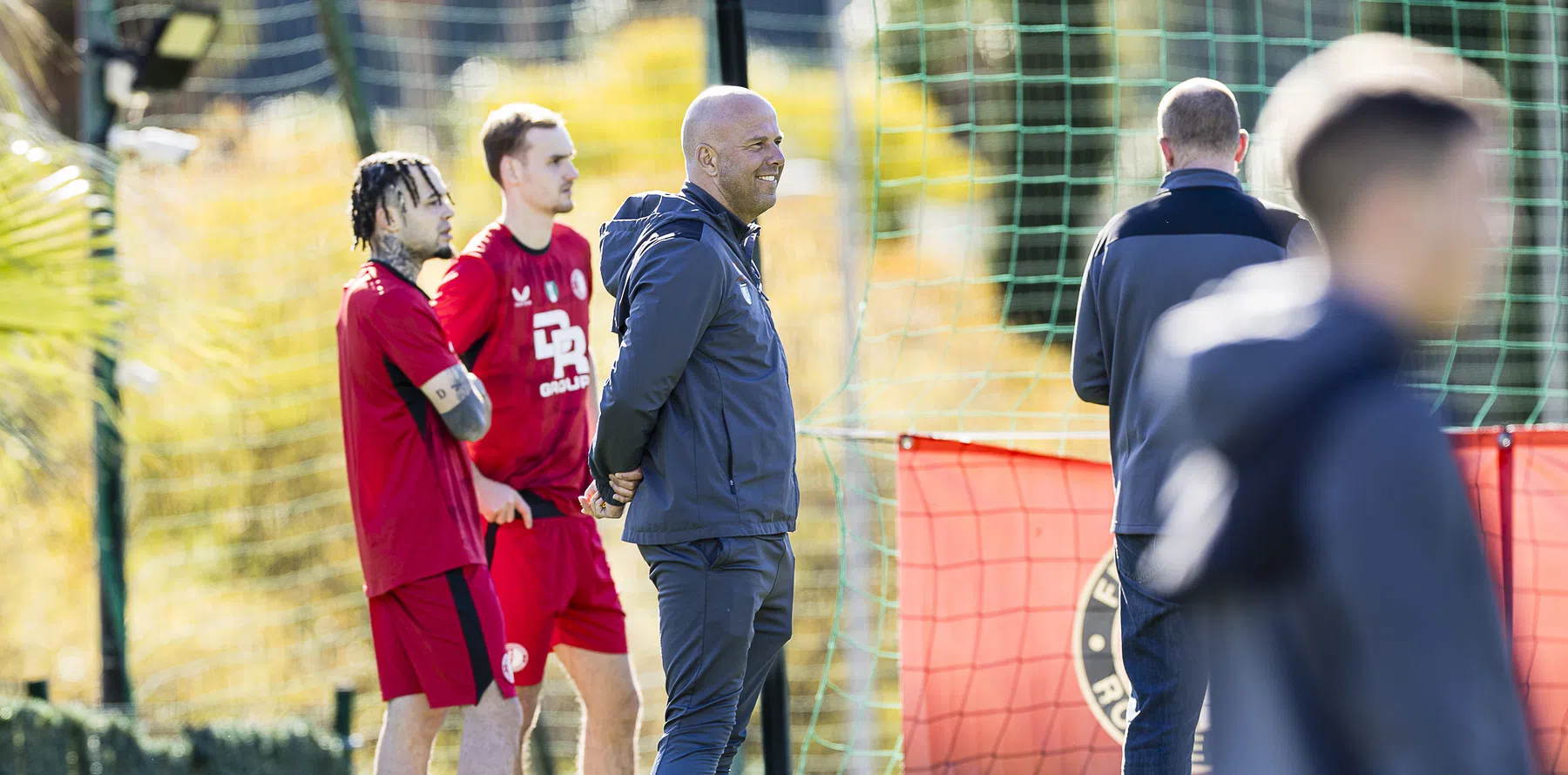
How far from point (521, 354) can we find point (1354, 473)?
282 centimetres

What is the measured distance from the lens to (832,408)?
8453mm

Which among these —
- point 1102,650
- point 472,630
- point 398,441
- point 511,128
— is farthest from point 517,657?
point 1102,650

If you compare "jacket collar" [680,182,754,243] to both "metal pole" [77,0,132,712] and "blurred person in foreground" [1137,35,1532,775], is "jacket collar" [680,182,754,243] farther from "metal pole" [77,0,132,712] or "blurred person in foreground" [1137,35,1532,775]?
"metal pole" [77,0,132,712]

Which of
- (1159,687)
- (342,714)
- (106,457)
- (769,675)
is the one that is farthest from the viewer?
(106,457)

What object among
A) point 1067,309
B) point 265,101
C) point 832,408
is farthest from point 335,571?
point 1067,309

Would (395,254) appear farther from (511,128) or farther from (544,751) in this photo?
(544,751)

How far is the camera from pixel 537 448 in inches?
153

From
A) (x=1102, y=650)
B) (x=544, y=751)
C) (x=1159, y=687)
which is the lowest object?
(x=544, y=751)

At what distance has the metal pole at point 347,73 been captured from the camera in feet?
17.6

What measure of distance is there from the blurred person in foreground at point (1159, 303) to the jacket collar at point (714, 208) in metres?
0.82

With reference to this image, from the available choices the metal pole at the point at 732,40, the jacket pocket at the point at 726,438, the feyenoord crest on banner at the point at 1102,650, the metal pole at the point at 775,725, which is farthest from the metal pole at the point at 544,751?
the jacket pocket at the point at 726,438

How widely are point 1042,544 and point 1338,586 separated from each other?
312 centimetres

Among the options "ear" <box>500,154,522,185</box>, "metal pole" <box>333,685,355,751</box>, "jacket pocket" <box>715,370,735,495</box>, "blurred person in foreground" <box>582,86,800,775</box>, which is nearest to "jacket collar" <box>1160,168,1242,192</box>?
"blurred person in foreground" <box>582,86,800,775</box>

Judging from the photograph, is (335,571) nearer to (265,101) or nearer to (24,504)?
(24,504)
